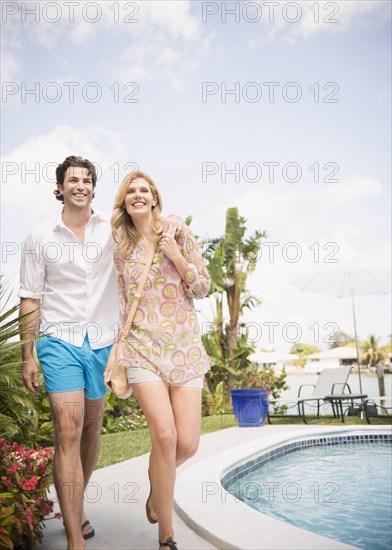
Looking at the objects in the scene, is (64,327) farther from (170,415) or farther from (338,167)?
(338,167)

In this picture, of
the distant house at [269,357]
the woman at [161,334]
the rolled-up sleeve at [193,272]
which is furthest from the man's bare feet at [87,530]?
the distant house at [269,357]

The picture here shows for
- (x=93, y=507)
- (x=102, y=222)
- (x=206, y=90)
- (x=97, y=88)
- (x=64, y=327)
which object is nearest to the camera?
(x=64, y=327)

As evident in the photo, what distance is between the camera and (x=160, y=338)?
3.28 metres

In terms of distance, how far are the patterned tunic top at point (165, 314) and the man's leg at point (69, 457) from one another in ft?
1.34

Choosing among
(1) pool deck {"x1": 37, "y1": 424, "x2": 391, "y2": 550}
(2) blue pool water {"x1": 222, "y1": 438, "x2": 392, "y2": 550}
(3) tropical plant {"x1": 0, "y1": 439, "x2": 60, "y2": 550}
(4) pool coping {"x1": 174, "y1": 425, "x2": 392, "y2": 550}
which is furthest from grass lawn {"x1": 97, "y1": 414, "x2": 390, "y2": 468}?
(3) tropical plant {"x1": 0, "y1": 439, "x2": 60, "y2": 550}

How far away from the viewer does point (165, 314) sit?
3340mm

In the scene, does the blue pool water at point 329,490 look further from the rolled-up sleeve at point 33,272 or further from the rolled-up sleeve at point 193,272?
the rolled-up sleeve at point 33,272

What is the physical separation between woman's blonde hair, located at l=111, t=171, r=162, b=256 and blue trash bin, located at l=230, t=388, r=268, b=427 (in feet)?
24.6

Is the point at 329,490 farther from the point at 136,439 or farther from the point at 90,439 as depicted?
the point at 136,439

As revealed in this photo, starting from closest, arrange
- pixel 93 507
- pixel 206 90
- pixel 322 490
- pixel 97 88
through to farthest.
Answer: pixel 93 507
pixel 322 490
pixel 97 88
pixel 206 90

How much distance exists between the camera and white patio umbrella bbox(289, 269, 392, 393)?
45.0ft

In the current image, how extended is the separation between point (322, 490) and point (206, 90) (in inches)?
183

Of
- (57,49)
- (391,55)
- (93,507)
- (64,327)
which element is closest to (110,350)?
(64,327)

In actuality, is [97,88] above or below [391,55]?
below
